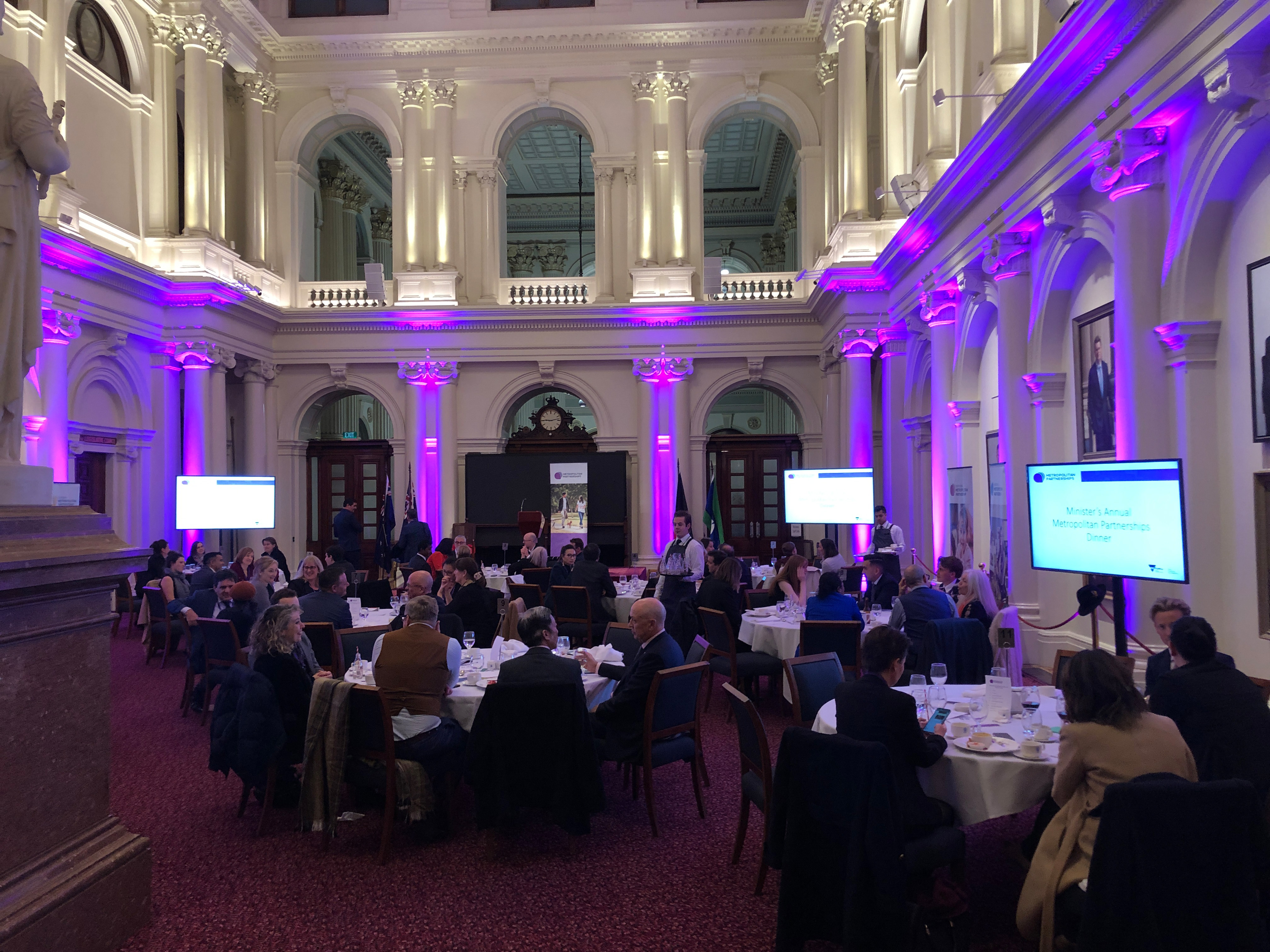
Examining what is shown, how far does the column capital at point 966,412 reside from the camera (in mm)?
A: 9188

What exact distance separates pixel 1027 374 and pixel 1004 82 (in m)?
2.69

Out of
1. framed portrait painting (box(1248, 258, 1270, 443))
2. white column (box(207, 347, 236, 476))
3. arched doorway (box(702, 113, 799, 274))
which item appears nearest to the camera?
framed portrait painting (box(1248, 258, 1270, 443))

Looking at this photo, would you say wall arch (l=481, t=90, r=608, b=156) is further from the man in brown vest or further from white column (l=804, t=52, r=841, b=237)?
the man in brown vest

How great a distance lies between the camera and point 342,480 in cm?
1638

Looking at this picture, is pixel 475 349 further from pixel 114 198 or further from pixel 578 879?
pixel 578 879

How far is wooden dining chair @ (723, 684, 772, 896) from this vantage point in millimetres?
3633

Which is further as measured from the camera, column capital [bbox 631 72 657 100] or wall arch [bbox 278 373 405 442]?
wall arch [bbox 278 373 405 442]

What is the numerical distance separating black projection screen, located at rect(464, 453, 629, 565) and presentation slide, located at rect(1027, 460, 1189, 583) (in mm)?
10027

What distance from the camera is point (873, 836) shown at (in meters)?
2.76

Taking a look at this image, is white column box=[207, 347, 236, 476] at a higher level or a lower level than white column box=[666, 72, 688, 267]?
lower

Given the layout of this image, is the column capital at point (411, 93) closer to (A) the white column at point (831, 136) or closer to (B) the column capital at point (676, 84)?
(B) the column capital at point (676, 84)

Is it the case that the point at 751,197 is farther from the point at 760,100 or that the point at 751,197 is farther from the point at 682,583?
the point at 682,583

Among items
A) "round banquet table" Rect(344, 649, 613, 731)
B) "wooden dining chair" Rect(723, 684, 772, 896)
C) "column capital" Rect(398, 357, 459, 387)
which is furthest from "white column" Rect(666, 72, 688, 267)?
"wooden dining chair" Rect(723, 684, 772, 896)

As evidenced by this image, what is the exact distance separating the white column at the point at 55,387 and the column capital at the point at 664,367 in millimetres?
8321
